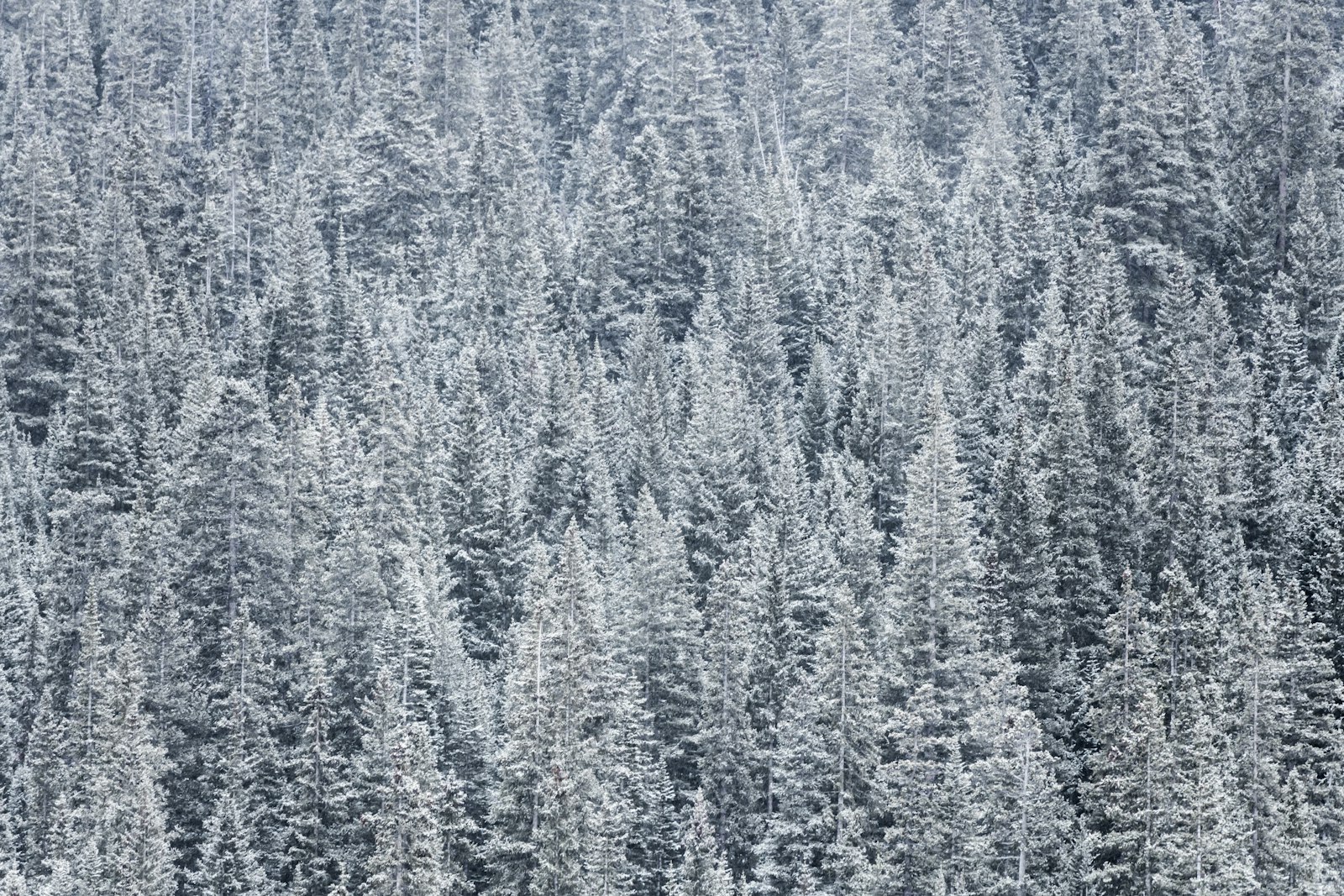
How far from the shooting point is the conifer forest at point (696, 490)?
48.3 metres

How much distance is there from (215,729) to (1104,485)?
104ft

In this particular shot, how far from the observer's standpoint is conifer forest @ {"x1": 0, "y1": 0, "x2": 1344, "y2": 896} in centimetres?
4828

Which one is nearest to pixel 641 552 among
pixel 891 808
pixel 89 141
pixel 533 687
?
pixel 533 687

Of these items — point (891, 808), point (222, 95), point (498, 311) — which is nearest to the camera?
point (891, 808)

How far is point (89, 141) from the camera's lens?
108438mm

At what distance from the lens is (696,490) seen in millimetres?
63594

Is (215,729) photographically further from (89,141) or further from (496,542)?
(89,141)

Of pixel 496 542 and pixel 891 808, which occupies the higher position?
pixel 496 542

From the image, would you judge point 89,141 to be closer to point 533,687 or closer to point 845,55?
point 845,55

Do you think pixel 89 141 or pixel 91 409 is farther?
pixel 89 141

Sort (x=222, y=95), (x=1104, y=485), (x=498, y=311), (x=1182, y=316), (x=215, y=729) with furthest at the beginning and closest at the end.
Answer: (x=222, y=95) < (x=498, y=311) < (x=1182, y=316) < (x=1104, y=485) < (x=215, y=729)

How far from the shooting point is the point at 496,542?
6309cm

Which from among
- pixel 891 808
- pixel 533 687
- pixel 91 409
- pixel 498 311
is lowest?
pixel 891 808

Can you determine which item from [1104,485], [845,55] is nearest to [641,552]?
[1104,485]
